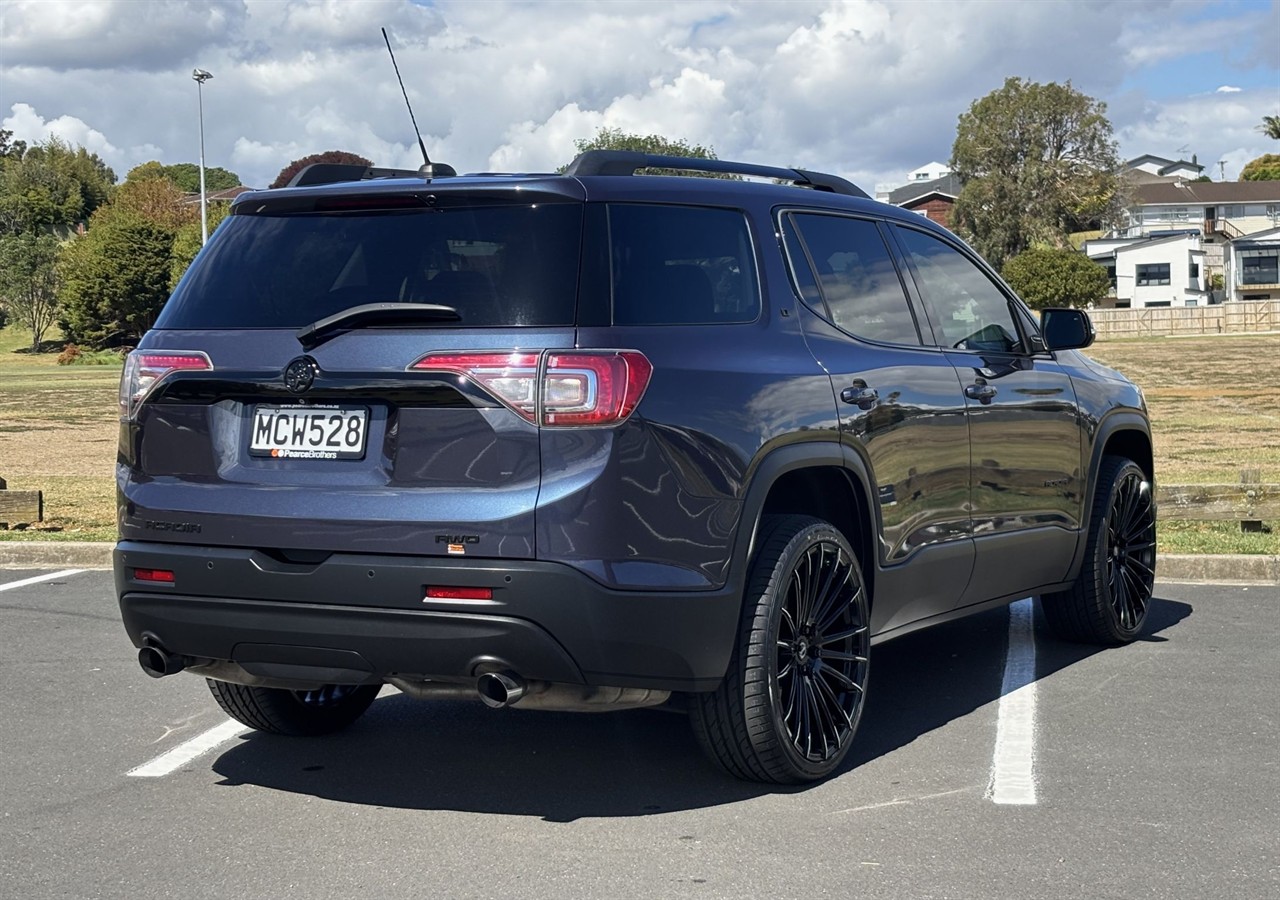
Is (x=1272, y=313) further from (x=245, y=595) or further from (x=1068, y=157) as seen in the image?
(x=245, y=595)

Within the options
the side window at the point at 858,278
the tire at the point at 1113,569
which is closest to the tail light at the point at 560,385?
the side window at the point at 858,278

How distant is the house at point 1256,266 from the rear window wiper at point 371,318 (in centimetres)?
10647

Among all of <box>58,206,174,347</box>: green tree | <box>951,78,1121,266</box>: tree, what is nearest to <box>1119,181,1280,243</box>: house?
<box>951,78,1121,266</box>: tree

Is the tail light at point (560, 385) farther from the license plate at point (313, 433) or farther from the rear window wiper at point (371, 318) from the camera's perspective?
the license plate at point (313, 433)

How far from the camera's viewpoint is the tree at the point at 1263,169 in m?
157

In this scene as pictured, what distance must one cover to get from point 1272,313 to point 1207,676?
256ft

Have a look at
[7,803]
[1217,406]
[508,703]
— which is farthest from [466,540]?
[1217,406]

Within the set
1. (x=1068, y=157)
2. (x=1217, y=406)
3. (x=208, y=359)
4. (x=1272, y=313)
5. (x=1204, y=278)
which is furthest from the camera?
(x=1204, y=278)

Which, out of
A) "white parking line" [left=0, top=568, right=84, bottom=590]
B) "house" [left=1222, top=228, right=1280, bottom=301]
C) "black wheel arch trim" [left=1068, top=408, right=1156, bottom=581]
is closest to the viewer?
"black wheel arch trim" [left=1068, top=408, right=1156, bottom=581]

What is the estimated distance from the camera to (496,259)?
15.7 feet

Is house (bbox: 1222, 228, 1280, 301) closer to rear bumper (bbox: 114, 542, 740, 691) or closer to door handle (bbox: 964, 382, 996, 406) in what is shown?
door handle (bbox: 964, 382, 996, 406)

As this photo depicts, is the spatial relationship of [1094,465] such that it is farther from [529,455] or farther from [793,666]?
[529,455]

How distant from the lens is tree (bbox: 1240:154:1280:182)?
157000 millimetres

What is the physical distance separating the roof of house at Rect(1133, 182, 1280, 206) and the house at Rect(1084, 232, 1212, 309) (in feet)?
76.9
